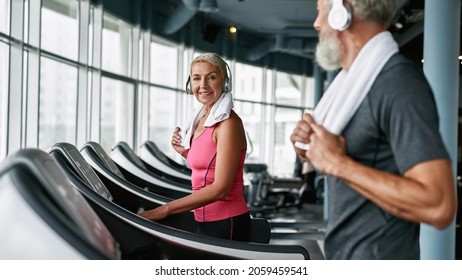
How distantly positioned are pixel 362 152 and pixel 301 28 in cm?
1045

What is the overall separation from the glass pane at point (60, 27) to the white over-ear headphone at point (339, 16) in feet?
15.8

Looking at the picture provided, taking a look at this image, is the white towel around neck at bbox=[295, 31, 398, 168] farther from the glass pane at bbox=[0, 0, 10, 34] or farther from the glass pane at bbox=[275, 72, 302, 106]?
the glass pane at bbox=[275, 72, 302, 106]

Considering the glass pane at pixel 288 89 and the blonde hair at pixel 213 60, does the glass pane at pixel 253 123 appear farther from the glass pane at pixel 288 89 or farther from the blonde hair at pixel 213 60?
the blonde hair at pixel 213 60

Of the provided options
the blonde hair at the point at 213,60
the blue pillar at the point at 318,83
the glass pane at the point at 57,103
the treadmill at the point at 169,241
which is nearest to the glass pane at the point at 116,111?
the glass pane at the point at 57,103

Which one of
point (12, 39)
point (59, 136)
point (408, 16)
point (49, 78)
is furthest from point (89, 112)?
point (408, 16)

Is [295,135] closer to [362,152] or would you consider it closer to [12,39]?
[362,152]

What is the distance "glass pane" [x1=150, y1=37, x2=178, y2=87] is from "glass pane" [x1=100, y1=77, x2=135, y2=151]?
799 mm

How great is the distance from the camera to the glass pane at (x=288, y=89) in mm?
12805

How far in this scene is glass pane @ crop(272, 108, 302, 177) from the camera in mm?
12909

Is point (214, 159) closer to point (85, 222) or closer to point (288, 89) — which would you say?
point (85, 222)

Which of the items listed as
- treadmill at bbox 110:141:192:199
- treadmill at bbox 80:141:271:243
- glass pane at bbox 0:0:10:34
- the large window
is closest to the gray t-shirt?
treadmill at bbox 80:141:271:243

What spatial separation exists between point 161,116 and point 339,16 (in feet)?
27.2

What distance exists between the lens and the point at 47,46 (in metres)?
5.50

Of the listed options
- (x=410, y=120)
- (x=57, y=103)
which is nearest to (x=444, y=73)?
(x=410, y=120)
